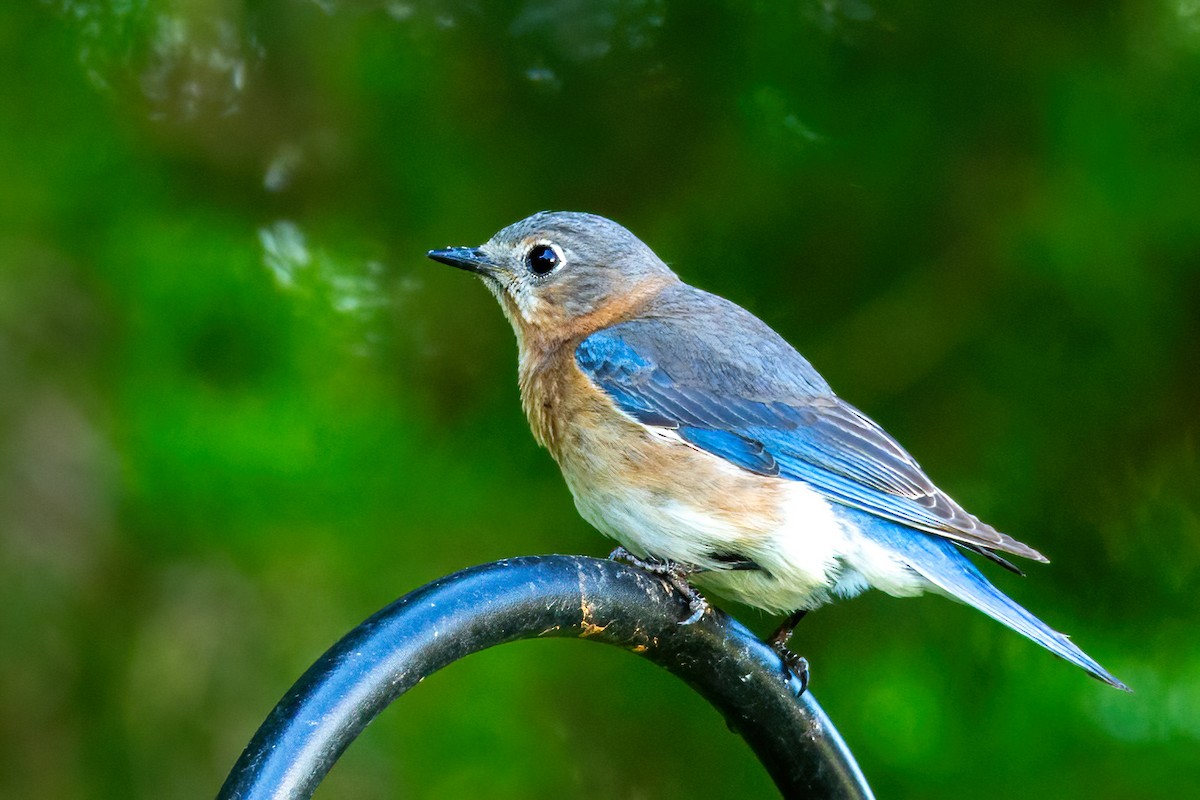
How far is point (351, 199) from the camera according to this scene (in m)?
4.52

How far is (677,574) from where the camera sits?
328 cm

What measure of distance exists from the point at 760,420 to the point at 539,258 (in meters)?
0.85

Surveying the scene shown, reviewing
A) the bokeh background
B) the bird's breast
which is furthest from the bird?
the bokeh background

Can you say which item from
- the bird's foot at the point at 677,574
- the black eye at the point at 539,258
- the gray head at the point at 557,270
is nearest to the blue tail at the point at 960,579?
the bird's foot at the point at 677,574

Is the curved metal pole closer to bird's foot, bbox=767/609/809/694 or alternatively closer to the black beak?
bird's foot, bbox=767/609/809/694

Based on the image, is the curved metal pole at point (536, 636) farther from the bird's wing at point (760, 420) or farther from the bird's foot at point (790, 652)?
the bird's wing at point (760, 420)

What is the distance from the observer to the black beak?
405 cm

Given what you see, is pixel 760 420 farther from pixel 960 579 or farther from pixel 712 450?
pixel 960 579

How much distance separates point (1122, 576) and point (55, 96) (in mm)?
3365

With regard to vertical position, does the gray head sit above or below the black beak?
below

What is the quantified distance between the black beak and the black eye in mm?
133

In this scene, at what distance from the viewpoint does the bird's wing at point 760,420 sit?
3.64 metres

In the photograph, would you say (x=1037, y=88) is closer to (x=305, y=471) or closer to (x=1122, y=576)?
(x=1122, y=576)

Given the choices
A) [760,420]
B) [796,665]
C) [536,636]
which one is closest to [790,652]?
[796,665]
